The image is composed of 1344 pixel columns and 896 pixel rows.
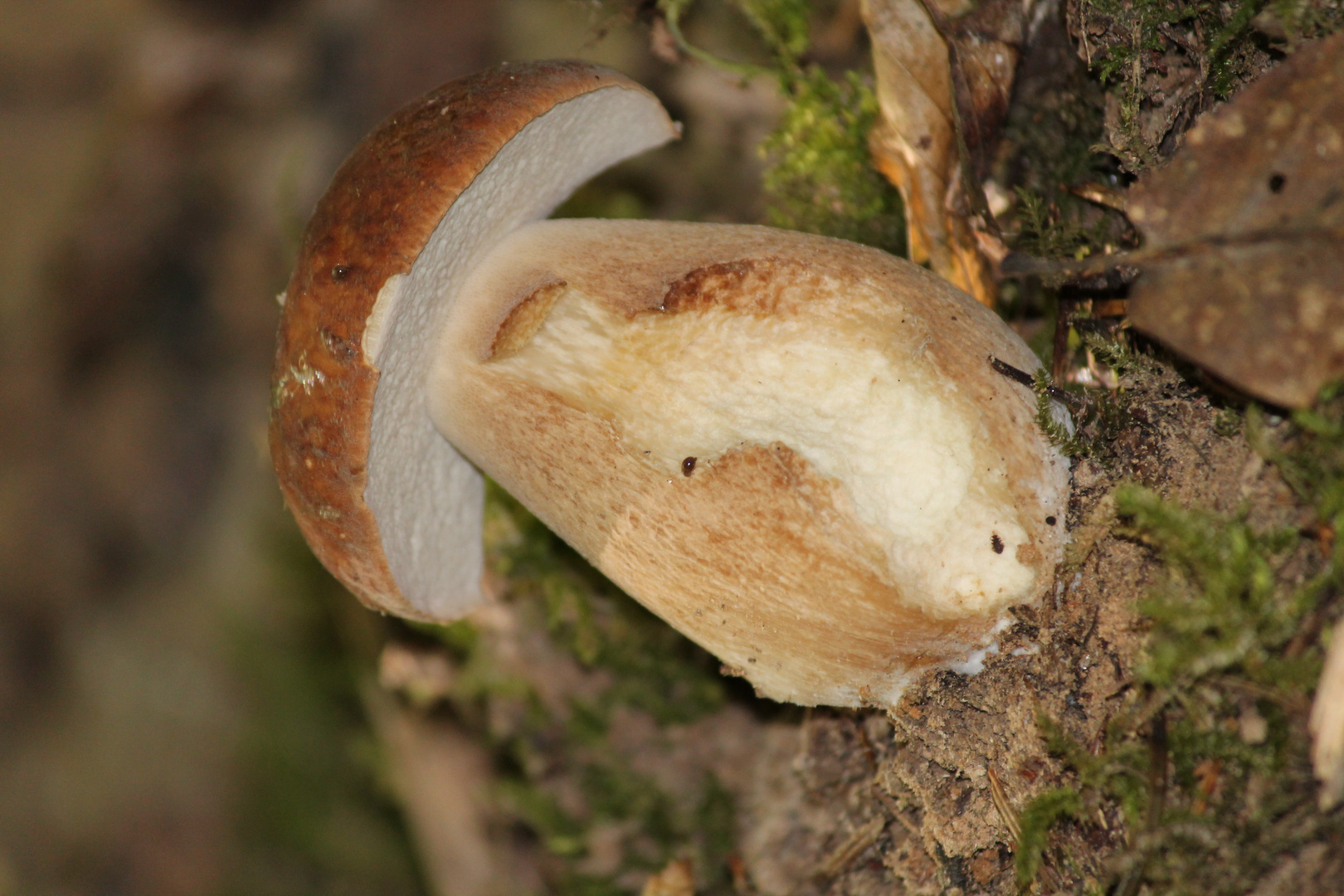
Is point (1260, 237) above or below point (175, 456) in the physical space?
above

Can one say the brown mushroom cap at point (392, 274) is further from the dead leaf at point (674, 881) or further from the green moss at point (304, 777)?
the green moss at point (304, 777)

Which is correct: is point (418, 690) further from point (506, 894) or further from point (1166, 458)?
point (1166, 458)

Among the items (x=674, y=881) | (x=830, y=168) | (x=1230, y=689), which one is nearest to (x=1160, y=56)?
(x=830, y=168)

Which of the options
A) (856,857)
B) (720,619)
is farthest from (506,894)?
(720,619)

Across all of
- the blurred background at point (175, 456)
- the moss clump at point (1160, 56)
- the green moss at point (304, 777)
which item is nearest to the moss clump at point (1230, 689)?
the moss clump at point (1160, 56)

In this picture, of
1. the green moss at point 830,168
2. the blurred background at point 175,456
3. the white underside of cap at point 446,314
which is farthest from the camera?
the blurred background at point 175,456

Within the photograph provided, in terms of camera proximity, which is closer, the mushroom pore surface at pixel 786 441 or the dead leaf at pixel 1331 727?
the dead leaf at pixel 1331 727

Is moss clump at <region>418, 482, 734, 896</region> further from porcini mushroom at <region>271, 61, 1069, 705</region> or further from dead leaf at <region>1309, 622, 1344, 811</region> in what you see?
dead leaf at <region>1309, 622, 1344, 811</region>

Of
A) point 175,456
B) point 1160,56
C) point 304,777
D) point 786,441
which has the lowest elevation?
point 304,777

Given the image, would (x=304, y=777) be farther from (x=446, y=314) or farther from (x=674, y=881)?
(x=446, y=314)
